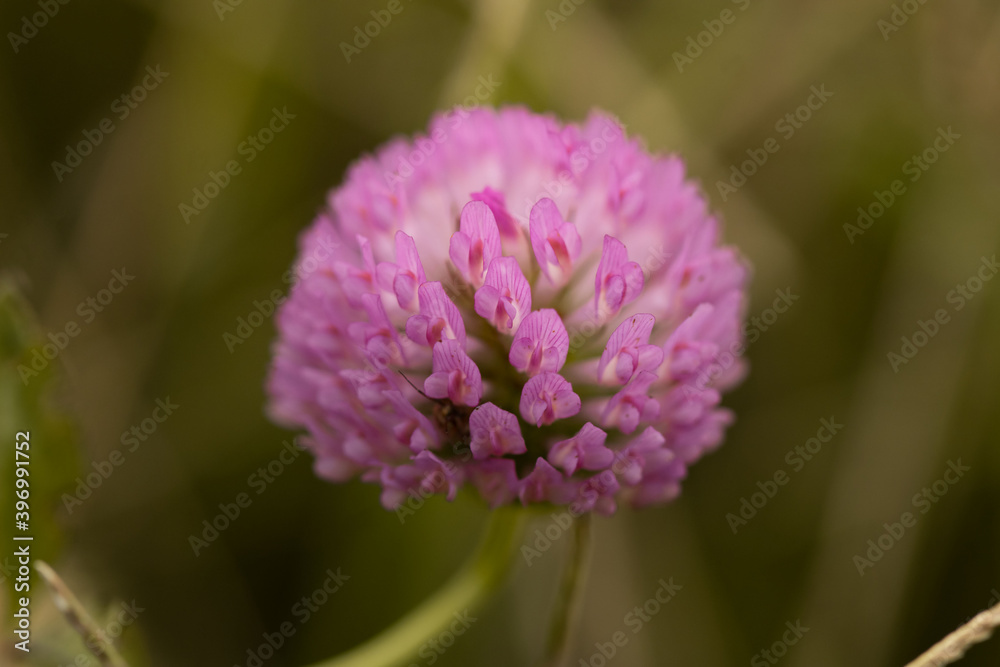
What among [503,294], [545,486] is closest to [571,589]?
[545,486]

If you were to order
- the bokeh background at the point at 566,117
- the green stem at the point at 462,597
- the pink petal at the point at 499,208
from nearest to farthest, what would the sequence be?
the pink petal at the point at 499,208
the green stem at the point at 462,597
the bokeh background at the point at 566,117

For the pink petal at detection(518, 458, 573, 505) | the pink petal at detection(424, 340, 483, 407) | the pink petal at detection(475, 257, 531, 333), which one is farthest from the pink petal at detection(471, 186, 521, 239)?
the pink petal at detection(518, 458, 573, 505)

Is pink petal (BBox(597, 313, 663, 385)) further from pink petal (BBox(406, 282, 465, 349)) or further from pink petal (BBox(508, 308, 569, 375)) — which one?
pink petal (BBox(406, 282, 465, 349))

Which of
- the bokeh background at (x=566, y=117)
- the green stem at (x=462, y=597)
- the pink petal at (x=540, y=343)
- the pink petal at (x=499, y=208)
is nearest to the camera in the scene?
the pink petal at (x=540, y=343)

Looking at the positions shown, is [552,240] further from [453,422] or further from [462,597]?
[462,597]

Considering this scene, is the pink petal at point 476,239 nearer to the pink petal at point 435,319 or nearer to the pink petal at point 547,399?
the pink petal at point 435,319

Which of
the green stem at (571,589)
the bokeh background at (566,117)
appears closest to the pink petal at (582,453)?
the green stem at (571,589)
